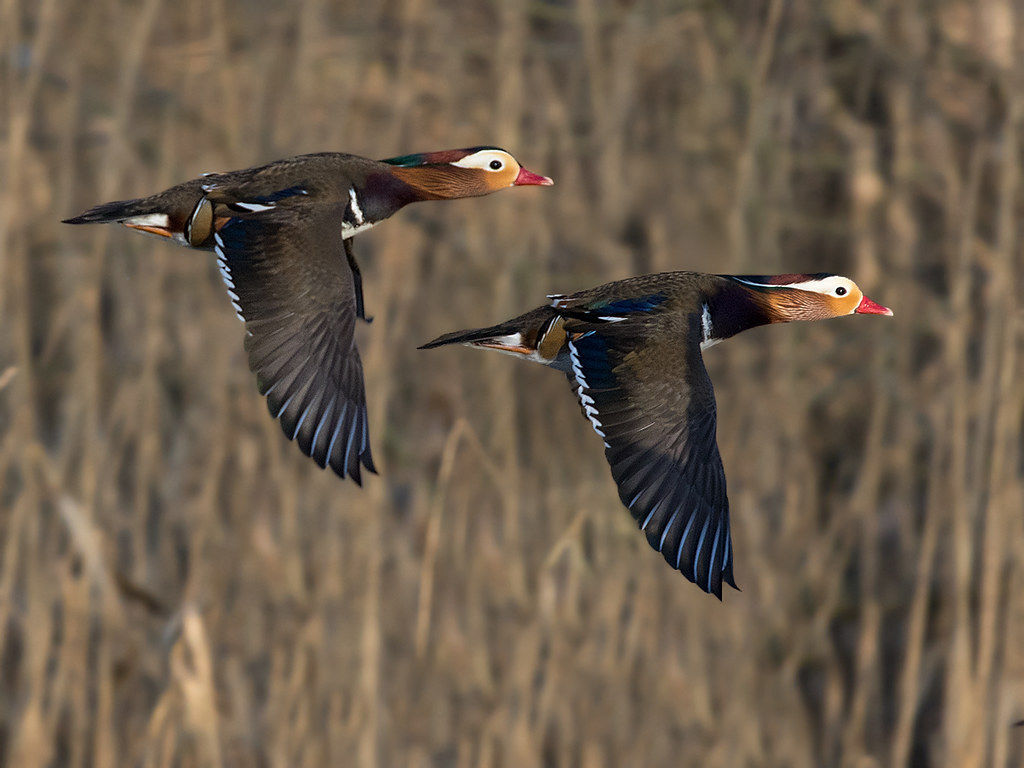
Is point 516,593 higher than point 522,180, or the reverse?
point 522,180

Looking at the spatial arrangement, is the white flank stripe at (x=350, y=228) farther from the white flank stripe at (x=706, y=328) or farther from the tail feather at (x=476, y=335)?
the white flank stripe at (x=706, y=328)

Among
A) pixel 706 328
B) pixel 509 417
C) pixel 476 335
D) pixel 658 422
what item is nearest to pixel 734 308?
pixel 706 328

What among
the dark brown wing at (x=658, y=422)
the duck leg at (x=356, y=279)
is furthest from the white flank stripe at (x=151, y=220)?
the dark brown wing at (x=658, y=422)

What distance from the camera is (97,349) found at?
11.4 feet

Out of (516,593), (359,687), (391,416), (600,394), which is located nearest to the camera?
(600,394)

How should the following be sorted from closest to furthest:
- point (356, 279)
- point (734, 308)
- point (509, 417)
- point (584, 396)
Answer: point (584, 396) → point (734, 308) → point (356, 279) → point (509, 417)

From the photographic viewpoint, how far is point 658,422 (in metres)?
1.99

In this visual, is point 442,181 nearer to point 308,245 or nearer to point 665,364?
point 308,245

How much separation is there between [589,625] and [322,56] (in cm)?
181

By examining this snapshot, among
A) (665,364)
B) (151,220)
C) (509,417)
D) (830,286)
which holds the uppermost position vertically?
(151,220)

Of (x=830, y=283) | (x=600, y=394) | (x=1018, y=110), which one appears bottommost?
(x=600, y=394)

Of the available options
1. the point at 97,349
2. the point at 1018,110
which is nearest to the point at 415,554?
the point at 97,349

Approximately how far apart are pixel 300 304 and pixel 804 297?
69cm

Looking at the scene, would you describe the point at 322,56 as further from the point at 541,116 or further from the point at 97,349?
the point at 97,349
